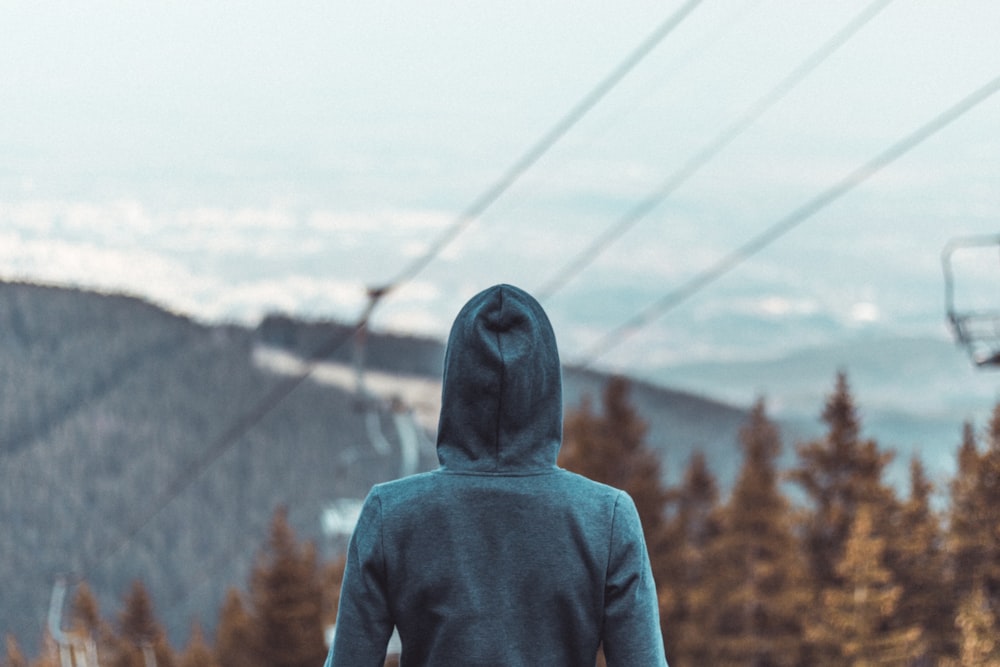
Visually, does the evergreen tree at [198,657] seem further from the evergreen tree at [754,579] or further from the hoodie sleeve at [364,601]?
the hoodie sleeve at [364,601]

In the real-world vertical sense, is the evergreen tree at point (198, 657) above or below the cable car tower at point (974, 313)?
below

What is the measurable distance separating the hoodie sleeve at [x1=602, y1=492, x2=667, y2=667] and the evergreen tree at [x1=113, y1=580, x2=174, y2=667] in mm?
55070

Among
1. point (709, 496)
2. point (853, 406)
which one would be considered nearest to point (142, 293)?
point (709, 496)

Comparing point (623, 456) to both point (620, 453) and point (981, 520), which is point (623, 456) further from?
point (981, 520)

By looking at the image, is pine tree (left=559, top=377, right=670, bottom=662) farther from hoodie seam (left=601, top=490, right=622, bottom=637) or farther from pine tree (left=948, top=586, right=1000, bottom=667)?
hoodie seam (left=601, top=490, right=622, bottom=637)

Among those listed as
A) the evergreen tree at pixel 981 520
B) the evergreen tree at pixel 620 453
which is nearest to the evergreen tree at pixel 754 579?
the evergreen tree at pixel 620 453

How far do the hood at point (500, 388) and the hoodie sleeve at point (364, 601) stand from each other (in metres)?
0.20

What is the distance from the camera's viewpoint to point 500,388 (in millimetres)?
2285

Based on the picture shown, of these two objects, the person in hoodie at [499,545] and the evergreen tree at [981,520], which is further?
the evergreen tree at [981,520]

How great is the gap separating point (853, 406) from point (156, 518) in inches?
5650

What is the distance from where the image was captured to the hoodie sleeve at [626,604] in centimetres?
225

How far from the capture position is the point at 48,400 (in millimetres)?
184000

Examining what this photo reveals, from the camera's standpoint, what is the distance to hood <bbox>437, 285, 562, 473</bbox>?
2.28 m

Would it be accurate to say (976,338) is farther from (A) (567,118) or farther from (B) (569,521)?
(B) (569,521)
